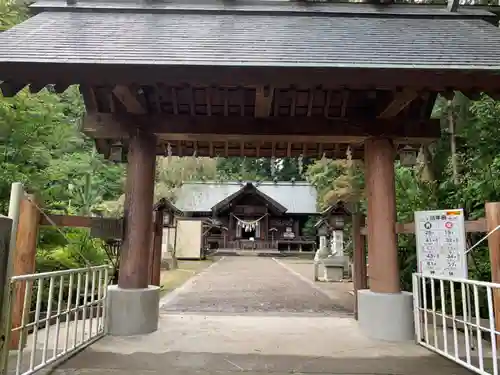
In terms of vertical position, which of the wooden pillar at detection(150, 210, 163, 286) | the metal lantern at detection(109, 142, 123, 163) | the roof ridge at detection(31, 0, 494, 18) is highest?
the roof ridge at detection(31, 0, 494, 18)

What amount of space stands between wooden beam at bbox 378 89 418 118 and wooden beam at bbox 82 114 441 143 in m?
0.17

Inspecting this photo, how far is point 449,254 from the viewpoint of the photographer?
435 cm

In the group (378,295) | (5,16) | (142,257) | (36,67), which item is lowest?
(378,295)

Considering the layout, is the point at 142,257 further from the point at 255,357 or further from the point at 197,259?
the point at 197,259

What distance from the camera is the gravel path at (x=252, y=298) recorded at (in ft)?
24.5

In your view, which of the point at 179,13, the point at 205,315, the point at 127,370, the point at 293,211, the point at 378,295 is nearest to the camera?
the point at 127,370

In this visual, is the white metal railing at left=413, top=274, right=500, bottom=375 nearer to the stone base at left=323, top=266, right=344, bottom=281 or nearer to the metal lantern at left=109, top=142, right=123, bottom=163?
the metal lantern at left=109, top=142, right=123, bottom=163

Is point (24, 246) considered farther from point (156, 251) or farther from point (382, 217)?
point (382, 217)

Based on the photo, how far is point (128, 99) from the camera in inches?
184

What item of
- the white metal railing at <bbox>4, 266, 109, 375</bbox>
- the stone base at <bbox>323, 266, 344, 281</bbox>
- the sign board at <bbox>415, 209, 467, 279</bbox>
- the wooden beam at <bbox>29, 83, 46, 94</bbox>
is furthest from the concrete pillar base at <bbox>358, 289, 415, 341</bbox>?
the stone base at <bbox>323, 266, 344, 281</bbox>

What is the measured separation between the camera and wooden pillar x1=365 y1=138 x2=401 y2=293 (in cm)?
508

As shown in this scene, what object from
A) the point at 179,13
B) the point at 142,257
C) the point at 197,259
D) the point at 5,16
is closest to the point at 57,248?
Answer: the point at 142,257

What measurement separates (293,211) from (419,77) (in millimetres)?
28148

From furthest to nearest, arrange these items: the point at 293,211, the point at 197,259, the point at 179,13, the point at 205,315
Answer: the point at 293,211, the point at 197,259, the point at 205,315, the point at 179,13
